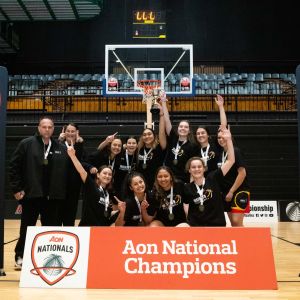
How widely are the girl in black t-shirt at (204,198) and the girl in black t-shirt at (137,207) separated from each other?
48 cm

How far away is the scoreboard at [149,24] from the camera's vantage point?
15.5 metres

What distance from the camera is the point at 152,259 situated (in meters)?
3.47

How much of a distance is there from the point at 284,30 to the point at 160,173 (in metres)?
15.4

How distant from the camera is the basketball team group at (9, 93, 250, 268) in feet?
14.0

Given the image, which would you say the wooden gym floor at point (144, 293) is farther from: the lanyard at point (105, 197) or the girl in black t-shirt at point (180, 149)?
the girl in black t-shirt at point (180, 149)

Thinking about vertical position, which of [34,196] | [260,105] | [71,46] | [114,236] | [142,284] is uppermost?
[71,46]

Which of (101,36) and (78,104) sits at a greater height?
(101,36)

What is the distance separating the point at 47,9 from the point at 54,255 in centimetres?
1369

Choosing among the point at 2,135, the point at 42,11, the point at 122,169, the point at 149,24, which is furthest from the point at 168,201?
the point at 42,11

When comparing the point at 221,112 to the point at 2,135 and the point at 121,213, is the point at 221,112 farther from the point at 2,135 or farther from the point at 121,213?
the point at 2,135

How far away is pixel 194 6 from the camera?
17609mm

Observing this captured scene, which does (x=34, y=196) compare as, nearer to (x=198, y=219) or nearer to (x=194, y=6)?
(x=198, y=219)

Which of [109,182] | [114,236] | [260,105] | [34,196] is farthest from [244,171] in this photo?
[260,105]

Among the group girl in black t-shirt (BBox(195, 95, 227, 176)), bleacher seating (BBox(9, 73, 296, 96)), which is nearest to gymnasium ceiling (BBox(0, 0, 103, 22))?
bleacher seating (BBox(9, 73, 296, 96))
